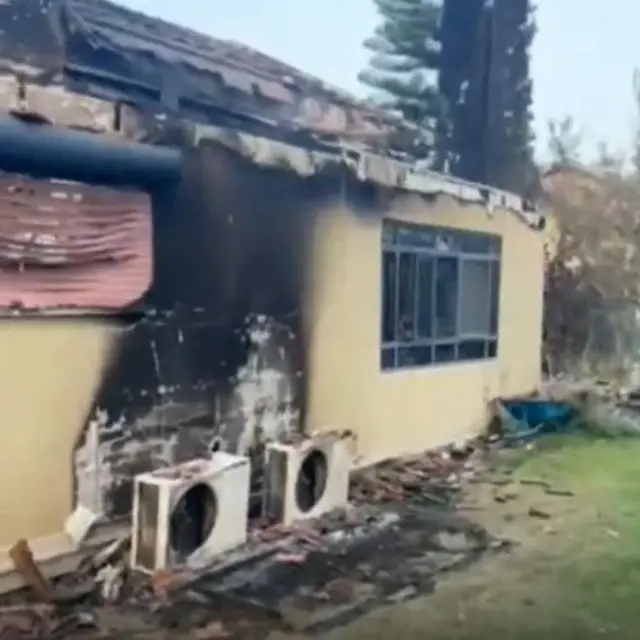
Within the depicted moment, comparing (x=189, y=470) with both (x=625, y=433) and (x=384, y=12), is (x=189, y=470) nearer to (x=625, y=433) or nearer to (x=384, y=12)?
(x=625, y=433)

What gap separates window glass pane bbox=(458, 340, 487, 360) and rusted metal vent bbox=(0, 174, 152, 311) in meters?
3.83

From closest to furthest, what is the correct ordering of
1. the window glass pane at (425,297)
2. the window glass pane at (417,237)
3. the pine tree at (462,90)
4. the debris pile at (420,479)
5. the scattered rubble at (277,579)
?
the scattered rubble at (277,579) < the debris pile at (420,479) < the window glass pane at (417,237) < the window glass pane at (425,297) < the pine tree at (462,90)

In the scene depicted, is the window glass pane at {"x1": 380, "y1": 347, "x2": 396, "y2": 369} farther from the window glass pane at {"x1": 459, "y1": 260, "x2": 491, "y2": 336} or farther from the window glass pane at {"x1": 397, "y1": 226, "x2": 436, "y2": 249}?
the window glass pane at {"x1": 459, "y1": 260, "x2": 491, "y2": 336}

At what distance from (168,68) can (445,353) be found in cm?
301

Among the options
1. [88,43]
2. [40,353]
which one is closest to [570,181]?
[88,43]

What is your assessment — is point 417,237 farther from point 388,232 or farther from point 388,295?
→ point 388,295

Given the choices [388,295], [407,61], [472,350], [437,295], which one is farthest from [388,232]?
[407,61]

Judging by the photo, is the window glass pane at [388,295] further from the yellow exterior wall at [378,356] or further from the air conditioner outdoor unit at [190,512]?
the air conditioner outdoor unit at [190,512]

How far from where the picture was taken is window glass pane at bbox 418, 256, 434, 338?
7207 millimetres

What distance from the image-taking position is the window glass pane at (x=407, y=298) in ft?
22.7

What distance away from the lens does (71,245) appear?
13.8ft

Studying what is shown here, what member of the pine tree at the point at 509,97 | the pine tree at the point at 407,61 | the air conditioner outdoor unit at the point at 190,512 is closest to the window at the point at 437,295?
the air conditioner outdoor unit at the point at 190,512

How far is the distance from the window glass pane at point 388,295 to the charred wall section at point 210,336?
982 millimetres

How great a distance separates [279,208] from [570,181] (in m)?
6.88
